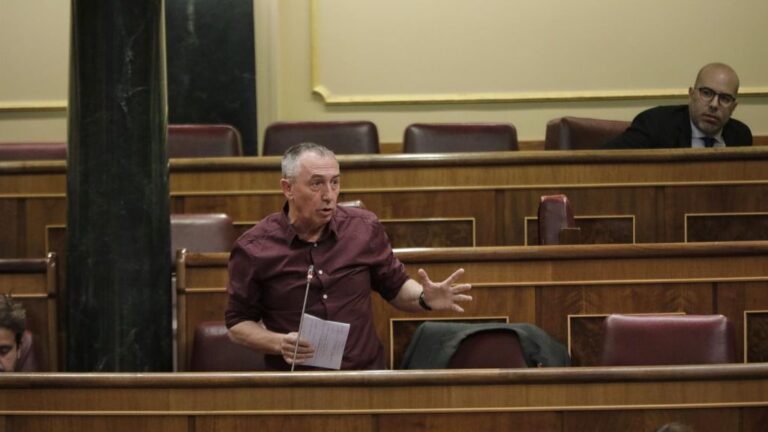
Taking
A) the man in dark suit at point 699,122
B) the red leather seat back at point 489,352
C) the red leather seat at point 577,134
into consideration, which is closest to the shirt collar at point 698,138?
the man in dark suit at point 699,122

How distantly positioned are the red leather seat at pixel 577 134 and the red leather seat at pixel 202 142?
773 mm

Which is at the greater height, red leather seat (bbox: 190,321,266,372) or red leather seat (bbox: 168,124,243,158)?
red leather seat (bbox: 168,124,243,158)

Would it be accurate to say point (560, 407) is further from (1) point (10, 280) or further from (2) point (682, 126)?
(2) point (682, 126)

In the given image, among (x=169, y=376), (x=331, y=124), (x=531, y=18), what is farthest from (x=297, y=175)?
(x=531, y=18)

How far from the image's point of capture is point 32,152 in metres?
3.31

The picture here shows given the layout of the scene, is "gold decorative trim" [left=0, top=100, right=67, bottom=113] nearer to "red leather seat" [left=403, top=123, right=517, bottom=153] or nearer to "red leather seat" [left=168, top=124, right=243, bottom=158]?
"red leather seat" [left=168, top=124, right=243, bottom=158]

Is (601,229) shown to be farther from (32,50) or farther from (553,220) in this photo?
(32,50)

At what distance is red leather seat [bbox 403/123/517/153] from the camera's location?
3.38 meters

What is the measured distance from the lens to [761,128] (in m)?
4.10

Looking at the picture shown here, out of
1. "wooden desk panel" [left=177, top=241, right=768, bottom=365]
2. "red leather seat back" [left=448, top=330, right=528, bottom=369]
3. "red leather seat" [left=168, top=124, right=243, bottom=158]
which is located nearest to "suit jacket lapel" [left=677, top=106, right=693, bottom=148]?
"wooden desk panel" [left=177, top=241, right=768, bottom=365]

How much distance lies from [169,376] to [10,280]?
2.26 feet

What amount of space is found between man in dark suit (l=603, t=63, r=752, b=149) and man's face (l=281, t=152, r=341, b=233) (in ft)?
3.74

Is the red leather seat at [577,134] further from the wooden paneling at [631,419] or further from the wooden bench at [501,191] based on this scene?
the wooden paneling at [631,419]

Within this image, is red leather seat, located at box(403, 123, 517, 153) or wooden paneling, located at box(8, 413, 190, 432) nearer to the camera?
wooden paneling, located at box(8, 413, 190, 432)
